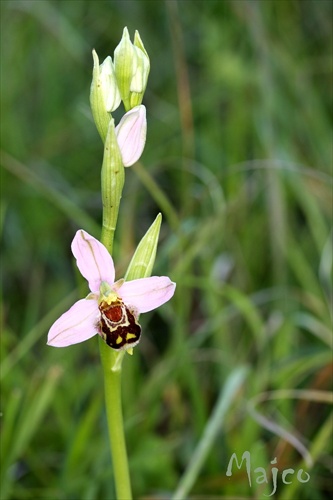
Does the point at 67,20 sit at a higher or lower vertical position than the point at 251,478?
higher

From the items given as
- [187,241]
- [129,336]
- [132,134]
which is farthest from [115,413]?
[187,241]

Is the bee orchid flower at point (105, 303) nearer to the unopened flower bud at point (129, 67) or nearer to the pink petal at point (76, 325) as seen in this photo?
the pink petal at point (76, 325)

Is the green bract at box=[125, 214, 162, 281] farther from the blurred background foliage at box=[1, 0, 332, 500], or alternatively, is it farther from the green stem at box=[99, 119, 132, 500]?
the blurred background foliage at box=[1, 0, 332, 500]

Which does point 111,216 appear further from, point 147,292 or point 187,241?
point 187,241

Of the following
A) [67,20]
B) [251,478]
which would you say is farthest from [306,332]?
[67,20]

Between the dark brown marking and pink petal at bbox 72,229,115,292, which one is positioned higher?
pink petal at bbox 72,229,115,292

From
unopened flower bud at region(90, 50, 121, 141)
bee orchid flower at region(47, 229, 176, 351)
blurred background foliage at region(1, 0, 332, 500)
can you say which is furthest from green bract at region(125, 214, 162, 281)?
blurred background foliage at region(1, 0, 332, 500)

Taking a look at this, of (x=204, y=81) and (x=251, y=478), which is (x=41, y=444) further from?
(x=204, y=81)
